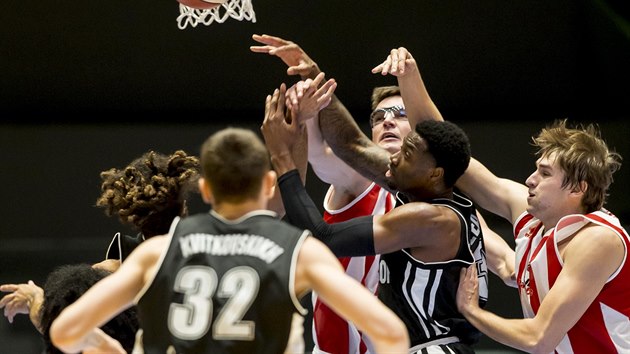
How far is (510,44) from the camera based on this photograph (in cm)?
936

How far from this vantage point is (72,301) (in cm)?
364

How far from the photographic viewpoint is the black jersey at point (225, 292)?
2945 mm

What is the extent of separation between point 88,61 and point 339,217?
485 cm

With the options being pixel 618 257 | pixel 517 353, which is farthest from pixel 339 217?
pixel 517 353

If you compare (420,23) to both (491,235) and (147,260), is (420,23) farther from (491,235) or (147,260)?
(147,260)

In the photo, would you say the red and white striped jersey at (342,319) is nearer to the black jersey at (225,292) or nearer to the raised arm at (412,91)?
the raised arm at (412,91)

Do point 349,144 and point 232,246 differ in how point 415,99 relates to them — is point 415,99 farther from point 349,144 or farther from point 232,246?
point 232,246

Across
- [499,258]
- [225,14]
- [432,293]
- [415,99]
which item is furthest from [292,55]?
[499,258]

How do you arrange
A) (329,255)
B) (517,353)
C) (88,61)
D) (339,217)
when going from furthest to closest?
(88,61)
(517,353)
(339,217)
(329,255)

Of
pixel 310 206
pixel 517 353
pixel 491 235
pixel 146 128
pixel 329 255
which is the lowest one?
pixel 517 353

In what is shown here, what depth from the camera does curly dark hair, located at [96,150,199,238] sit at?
176 inches

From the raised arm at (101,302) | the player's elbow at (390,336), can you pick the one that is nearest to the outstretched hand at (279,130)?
the raised arm at (101,302)

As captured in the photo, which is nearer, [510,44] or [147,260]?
[147,260]

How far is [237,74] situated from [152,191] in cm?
491
